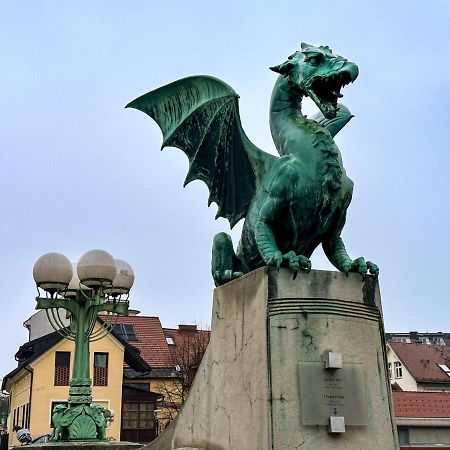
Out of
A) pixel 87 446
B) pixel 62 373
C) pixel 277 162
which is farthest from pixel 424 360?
pixel 277 162

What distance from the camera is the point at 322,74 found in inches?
211

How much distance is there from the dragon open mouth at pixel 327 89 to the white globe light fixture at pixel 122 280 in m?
6.23

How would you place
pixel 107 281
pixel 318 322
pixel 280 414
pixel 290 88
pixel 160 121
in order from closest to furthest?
pixel 280 414
pixel 318 322
pixel 290 88
pixel 160 121
pixel 107 281

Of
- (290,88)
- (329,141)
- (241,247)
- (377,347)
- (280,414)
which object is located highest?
(290,88)

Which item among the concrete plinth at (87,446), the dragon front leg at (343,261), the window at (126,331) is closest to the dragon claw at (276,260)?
the dragon front leg at (343,261)

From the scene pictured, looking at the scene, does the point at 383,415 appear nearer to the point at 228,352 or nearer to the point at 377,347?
the point at 377,347

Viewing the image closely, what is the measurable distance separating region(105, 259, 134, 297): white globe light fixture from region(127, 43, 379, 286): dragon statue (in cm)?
497

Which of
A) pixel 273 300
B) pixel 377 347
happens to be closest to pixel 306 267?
pixel 273 300

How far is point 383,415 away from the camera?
502cm

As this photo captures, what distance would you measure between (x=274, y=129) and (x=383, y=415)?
2.35 metres

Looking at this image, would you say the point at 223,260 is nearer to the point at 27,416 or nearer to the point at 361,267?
the point at 361,267

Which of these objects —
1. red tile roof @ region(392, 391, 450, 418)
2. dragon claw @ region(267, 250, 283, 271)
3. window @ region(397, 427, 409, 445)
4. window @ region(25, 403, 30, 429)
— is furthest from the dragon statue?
window @ region(25, 403, 30, 429)

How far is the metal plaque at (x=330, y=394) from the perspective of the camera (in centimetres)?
473

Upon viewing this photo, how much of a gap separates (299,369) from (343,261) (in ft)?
3.41
